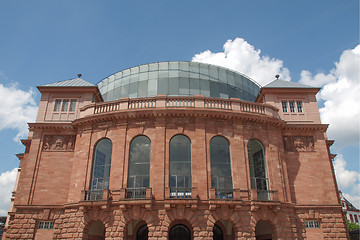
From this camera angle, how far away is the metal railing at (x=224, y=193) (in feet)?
69.7

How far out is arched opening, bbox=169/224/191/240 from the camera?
2305 centimetres

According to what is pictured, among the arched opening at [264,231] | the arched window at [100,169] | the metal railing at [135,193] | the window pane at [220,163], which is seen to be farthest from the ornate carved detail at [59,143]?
the arched opening at [264,231]

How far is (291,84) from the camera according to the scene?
95.3 ft

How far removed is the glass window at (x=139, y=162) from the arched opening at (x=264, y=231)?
10834 millimetres

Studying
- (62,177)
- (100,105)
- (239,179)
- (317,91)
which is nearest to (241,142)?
(239,179)

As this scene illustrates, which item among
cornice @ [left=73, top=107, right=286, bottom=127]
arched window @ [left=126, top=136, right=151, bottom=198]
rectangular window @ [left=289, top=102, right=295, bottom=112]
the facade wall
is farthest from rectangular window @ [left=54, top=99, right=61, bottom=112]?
rectangular window @ [left=289, top=102, right=295, bottom=112]

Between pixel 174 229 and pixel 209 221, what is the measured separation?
14.7 ft

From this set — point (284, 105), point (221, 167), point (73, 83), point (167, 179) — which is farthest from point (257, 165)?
point (73, 83)

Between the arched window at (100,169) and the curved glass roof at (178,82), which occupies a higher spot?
the curved glass roof at (178,82)

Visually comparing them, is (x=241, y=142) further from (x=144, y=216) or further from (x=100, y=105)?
(x=100, y=105)

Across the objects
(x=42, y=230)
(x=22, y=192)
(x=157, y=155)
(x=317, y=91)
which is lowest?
(x=42, y=230)

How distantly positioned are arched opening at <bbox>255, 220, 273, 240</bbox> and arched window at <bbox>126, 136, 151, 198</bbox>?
10.8m

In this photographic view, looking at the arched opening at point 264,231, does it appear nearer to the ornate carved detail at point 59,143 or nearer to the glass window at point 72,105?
the ornate carved detail at point 59,143

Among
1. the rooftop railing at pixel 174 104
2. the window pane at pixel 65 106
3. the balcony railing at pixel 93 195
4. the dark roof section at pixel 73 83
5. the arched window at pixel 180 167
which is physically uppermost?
the dark roof section at pixel 73 83
